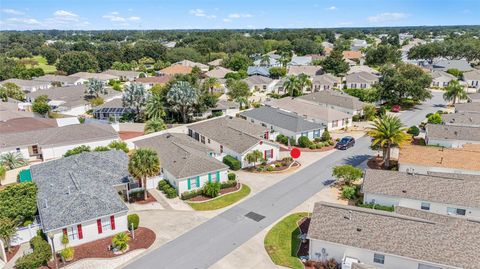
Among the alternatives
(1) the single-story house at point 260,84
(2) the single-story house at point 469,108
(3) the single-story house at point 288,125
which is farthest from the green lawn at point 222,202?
(1) the single-story house at point 260,84

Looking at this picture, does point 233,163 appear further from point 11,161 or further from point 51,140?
Result: point 11,161

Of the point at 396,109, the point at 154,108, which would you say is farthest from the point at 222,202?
the point at 396,109

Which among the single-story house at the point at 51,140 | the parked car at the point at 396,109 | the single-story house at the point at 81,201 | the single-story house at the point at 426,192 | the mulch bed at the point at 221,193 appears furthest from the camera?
the parked car at the point at 396,109

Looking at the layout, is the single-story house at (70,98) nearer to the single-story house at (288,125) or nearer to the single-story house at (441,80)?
the single-story house at (288,125)

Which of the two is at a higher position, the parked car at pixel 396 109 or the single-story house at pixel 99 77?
the single-story house at pixel 99 77

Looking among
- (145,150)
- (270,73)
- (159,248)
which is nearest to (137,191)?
(145,150)

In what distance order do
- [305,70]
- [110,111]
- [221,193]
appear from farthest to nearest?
[305,70], [110,111], [221,193]
